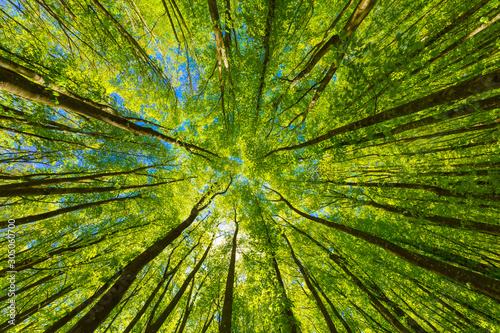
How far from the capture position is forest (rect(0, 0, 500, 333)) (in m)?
3.76

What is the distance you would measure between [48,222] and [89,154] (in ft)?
12.5

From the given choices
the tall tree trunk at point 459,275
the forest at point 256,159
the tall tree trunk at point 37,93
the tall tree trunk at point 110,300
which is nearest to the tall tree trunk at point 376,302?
the forest at point 256,159

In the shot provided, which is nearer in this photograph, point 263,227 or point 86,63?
point 86,63

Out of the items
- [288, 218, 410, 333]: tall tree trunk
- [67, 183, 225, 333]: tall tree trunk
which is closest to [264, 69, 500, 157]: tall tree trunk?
[288, 218, 410, 333]: tall tree trunk

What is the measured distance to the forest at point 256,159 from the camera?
12.4 feet

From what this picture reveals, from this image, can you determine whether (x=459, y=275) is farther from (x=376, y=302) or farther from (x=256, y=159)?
(x=256, y=159)

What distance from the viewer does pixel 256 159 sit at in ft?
31.1

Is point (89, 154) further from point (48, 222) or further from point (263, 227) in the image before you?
point (263, 227)

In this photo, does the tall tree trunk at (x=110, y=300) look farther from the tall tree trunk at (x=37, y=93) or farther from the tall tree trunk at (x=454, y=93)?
the tall tree trunk at (x=454, y=93)

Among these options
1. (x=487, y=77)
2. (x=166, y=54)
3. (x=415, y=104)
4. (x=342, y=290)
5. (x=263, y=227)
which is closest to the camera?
(x=487, y=77)

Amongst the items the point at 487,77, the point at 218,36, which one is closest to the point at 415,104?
the point at 487,77

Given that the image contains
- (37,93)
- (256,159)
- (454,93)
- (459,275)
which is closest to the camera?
(454,93)

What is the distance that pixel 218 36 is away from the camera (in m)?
4.20

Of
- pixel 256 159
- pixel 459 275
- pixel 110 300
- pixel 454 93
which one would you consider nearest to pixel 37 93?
pixel 110 300
